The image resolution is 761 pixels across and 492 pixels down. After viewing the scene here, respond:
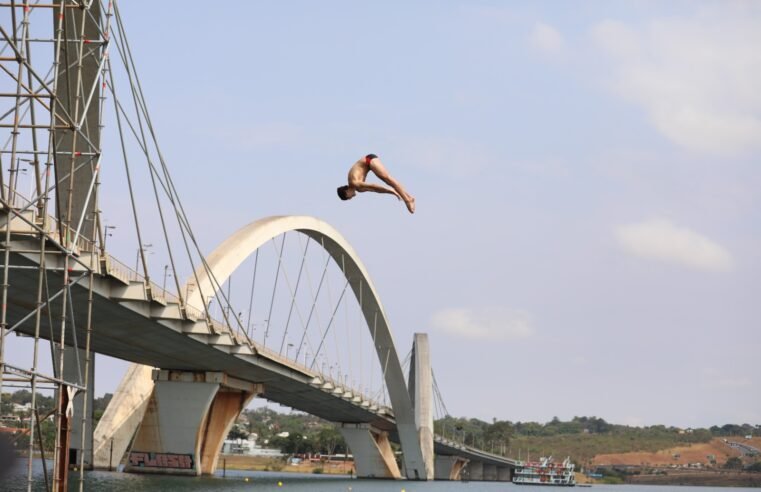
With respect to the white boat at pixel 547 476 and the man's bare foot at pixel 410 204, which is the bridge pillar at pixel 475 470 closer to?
the white boat at pixel 547 476

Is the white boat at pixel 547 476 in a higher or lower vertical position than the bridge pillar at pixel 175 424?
lower

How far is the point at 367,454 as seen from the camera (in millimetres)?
123875

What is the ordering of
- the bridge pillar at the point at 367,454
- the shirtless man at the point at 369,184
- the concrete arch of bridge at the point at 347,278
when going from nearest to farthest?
1. the shirtless man at the point at 369,184
2. the concrete arch of bridge at the point at 347,278
3. the bridge pillar at the point at 367,454

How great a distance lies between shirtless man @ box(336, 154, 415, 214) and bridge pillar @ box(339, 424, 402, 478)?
106807 millimetres

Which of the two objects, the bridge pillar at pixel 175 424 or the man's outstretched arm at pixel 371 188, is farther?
the bridge pillar at pixel 175 424

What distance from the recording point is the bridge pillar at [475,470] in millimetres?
188500

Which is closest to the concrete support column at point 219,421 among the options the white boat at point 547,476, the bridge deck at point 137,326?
the bridge deck at point 137,326

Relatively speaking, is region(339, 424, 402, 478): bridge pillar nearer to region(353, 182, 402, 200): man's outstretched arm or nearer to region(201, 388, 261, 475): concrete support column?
region(201, 388, 261, 475): concrete support column

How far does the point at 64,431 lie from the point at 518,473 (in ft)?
461

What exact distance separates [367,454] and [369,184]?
359ft

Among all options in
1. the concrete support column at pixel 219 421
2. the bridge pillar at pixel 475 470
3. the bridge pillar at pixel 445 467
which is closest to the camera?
the concrete support column at pixel 219 421

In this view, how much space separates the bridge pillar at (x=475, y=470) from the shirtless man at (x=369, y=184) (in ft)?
569

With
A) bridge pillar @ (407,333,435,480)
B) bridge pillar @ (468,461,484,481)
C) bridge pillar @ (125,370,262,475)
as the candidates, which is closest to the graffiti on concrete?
bridge pillar @ (125,370,262,475)

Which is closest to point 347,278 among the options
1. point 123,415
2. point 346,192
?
point 123,415
